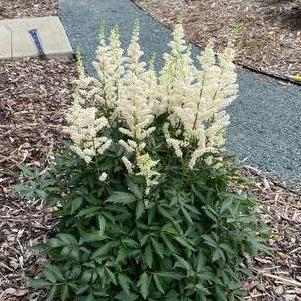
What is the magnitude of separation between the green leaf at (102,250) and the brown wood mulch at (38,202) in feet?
1.79

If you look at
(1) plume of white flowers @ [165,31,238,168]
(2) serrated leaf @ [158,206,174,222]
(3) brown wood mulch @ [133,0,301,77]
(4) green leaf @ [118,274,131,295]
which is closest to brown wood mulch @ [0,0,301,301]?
(4) green leaf @ [118,274,131,295]

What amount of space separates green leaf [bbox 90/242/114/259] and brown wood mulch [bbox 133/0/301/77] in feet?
13.6

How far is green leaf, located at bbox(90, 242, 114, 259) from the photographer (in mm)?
2556

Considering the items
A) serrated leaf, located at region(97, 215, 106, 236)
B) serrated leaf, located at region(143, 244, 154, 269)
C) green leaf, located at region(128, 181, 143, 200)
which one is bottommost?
serrated leaf, located at region(143, 244, 154, 269)

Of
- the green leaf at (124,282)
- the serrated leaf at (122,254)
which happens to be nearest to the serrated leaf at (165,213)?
the serrated leaf at (122,254)

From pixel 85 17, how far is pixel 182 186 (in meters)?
5.62

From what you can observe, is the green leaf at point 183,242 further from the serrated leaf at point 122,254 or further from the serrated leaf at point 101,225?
the serrated leaf at point 101,225

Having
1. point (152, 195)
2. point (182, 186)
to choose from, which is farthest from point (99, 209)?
→ point (182, 186)

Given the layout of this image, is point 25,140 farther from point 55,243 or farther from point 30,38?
point 30,38

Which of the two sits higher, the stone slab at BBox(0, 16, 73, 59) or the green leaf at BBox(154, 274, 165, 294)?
the green leaf at BBox(154, 274, 165, 294)

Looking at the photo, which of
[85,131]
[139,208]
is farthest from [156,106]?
[139,208]

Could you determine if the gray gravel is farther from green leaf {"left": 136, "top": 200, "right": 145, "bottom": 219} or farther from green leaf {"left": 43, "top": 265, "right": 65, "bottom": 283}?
green leaf {"left": 43, "top": 265, "right": 65, "bottom": 283}

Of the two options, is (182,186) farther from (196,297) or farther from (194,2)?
(194,2)

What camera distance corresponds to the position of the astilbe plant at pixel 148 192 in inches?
101
